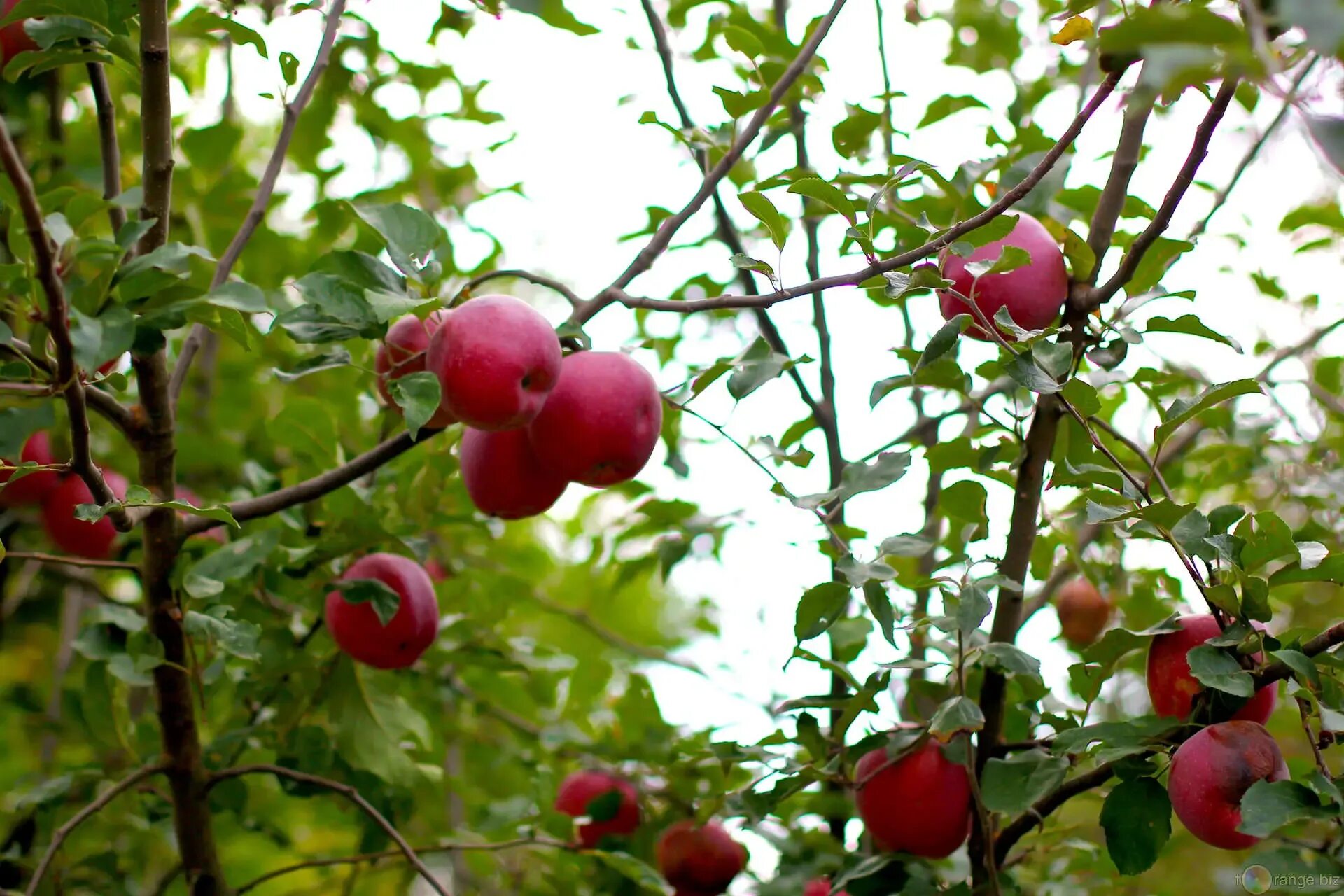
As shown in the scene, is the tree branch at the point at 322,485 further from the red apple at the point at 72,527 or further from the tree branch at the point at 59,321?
the red apple at the point at 72,527

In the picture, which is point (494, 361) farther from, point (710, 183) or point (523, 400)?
point (710, 183)

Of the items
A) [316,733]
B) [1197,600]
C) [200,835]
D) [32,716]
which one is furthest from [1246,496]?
[32,716]

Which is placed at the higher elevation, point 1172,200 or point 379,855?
point 1172,200

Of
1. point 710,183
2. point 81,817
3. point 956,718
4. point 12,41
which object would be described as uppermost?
point 12,41

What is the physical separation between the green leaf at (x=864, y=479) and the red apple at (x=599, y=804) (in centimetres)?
82

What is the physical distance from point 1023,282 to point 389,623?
886 mm

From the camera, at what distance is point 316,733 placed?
5.45 feet

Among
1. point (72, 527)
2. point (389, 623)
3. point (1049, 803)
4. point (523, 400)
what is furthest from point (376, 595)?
point (72, 527)

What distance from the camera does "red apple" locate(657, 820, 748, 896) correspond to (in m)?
1.83

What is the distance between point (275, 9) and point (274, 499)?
0.99 meters

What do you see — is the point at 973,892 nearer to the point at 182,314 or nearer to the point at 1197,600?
the point at 1197,600

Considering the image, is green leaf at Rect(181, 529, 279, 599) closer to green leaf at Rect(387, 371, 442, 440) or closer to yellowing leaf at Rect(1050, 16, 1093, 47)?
green leaf at Rect(387, 371, 442, 440)

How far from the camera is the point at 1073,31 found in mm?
1144

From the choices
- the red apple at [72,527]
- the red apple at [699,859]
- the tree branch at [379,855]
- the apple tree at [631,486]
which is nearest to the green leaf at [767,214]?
the apple tree at [631,486]
